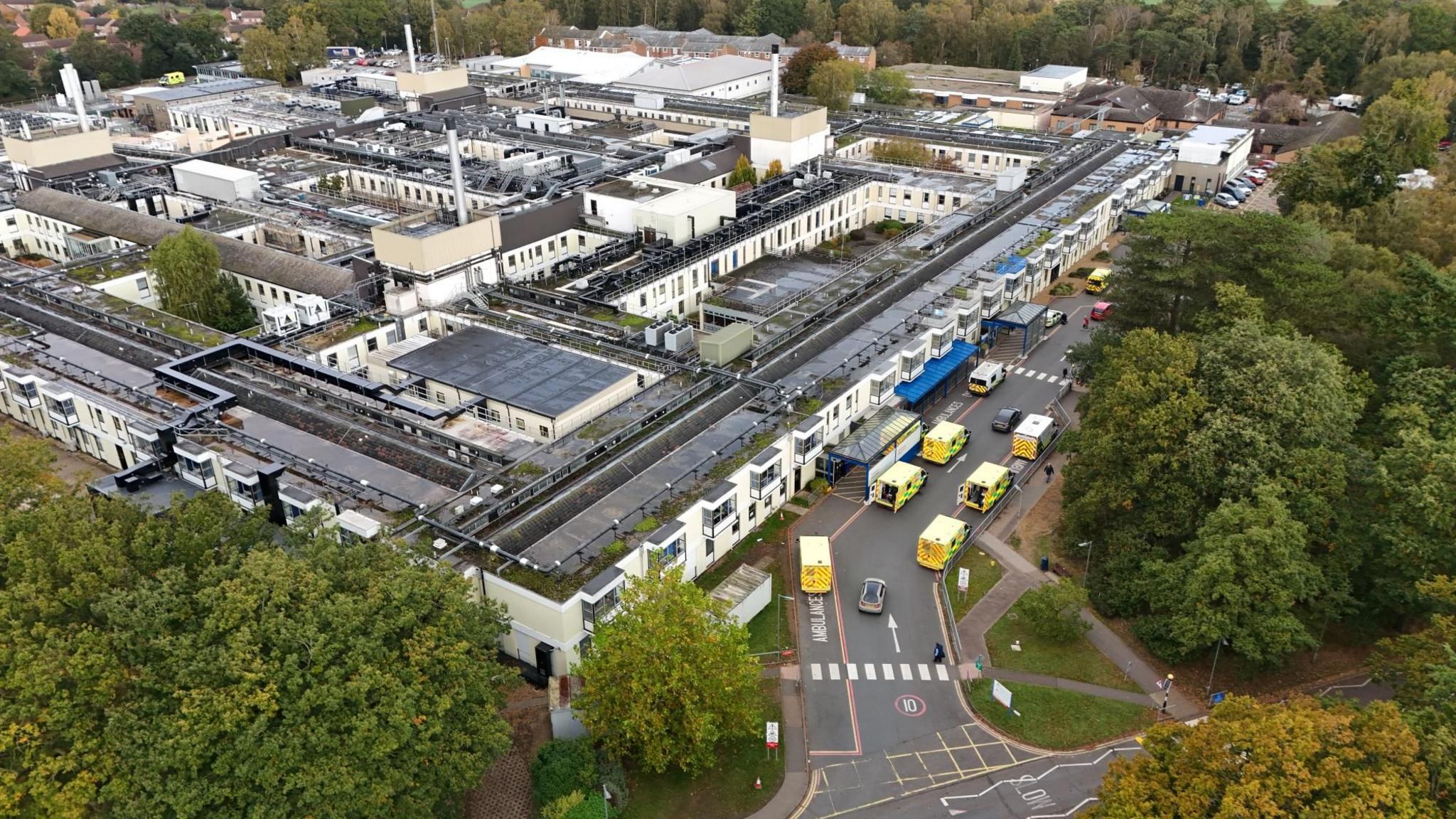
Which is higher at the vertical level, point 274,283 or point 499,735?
point 274,283

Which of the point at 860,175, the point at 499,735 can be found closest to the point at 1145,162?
the point at 860,175

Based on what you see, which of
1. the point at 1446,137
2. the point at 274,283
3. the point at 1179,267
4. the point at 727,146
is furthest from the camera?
the point at 1446,137

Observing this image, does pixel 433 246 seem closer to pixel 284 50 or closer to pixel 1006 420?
pixel 1006 420

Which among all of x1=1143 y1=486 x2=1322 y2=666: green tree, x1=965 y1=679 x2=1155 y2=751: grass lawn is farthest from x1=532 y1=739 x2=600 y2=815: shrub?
x1=1143 y1=486 x2=1322 y2=666: green tree

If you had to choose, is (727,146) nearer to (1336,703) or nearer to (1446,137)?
(1336,703)

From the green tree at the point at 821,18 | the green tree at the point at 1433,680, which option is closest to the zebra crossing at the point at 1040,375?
the green tree at the point at 1433,680

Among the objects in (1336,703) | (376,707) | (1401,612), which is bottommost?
(1401,612)

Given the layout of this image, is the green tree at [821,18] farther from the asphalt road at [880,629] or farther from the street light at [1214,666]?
the street light at [1214,666]

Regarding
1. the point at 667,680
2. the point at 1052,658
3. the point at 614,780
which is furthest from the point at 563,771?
the point at 1052,658
